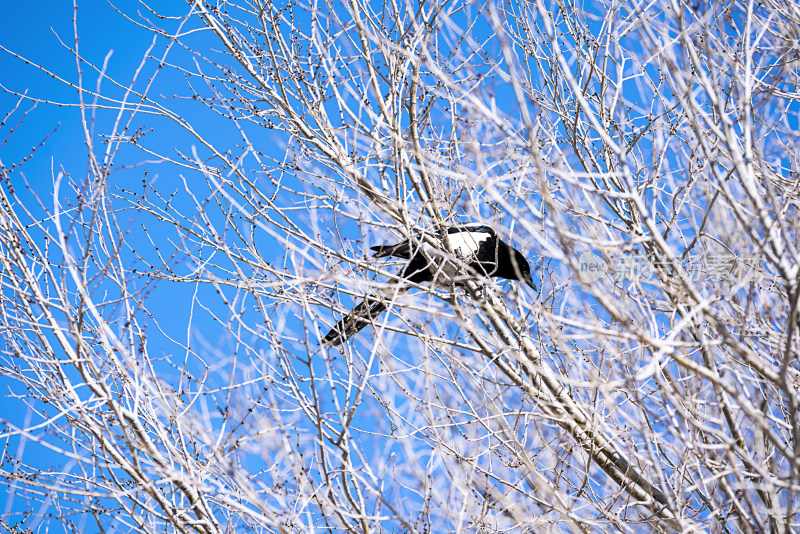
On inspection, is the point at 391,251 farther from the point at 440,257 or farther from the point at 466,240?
the point at 466,240

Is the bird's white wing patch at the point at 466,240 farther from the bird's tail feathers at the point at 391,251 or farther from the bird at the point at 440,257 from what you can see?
the bird's tail feathers at the point at 391,251

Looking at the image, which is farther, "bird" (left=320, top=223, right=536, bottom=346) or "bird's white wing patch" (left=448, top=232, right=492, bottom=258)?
"bird's white wing patch" (left=448, top=232, right=492, bottom=258)

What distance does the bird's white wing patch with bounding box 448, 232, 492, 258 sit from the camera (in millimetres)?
3914

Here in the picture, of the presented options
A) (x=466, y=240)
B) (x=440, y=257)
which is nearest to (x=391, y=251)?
(x=440, y=257)

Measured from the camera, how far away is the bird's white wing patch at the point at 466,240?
391 cm

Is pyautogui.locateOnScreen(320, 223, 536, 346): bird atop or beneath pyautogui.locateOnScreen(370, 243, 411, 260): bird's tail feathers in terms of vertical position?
beneath

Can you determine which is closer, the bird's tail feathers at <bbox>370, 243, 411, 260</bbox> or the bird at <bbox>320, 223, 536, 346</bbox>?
the bird at <bbox>320, 223, 536, 346</bbox>

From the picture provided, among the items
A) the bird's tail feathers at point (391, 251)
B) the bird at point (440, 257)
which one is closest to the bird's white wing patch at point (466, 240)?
the bird at point (440, 257)

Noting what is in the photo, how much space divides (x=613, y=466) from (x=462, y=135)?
1.70m

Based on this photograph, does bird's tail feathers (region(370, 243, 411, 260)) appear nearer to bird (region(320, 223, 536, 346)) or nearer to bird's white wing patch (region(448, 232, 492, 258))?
bird (region(320, 223, 536, 346))

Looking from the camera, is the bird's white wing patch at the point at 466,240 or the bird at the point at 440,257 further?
the bird's white wing patch at the point at 466,240

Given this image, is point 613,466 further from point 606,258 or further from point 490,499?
point 606,258

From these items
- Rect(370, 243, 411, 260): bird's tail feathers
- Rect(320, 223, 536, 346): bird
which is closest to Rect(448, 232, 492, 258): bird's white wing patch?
Rect(320, 223, 536, 346): bird

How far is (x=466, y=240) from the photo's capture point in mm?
4078
